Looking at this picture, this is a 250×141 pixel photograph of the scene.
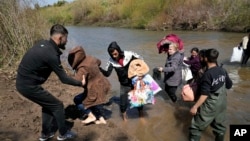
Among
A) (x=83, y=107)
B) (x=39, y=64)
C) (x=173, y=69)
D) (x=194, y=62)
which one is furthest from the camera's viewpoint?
(x=194, y=62)

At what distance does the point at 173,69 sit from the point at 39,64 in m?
3.03

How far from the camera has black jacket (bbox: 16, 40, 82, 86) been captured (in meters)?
4.34

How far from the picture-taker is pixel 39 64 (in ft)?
14.4

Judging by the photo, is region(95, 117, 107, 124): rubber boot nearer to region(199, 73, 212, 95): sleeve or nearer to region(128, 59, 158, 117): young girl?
region(128, 59, 158, 117): young girl

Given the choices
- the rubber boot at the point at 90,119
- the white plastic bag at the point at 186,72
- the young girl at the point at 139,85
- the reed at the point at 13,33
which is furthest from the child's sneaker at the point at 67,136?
the reed at the point at 13,33

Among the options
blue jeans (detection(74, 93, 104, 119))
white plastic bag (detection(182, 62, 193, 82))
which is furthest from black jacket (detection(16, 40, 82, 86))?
white plastic bag (detection(182, 62, 193, 82))

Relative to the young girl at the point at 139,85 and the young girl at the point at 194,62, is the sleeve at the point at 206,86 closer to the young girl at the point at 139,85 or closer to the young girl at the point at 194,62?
the young girl at the point at 139,85

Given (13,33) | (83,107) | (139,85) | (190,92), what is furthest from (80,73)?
(13,33)

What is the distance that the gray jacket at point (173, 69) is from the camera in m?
6.57

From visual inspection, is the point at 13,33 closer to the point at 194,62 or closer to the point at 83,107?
the point at 83,107

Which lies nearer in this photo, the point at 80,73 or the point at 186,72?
the point at 80,73

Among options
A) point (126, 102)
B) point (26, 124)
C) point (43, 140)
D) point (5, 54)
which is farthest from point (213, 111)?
point (5, 54)

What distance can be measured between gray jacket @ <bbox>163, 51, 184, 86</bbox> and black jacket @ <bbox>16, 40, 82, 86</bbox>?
2621 millimetres

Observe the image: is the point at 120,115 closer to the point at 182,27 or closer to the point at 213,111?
the point at 213,111
